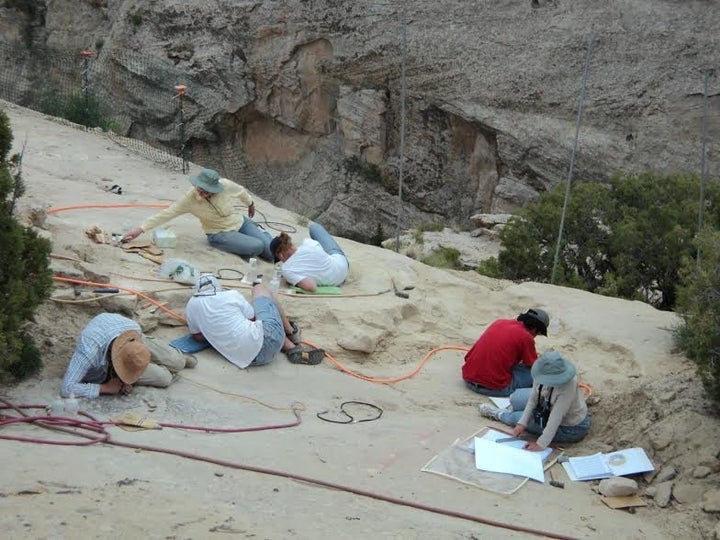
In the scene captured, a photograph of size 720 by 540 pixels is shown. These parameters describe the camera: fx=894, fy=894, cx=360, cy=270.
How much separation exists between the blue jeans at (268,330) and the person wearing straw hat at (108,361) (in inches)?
47.9

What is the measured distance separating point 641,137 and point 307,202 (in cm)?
862

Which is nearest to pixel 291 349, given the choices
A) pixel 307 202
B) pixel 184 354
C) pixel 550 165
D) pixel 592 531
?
pixel 184 354

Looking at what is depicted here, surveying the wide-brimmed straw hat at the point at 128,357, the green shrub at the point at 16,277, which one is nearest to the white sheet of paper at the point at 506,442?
the wide-brimmed straw hat at the point at 128,357

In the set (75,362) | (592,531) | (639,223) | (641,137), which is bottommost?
(592,531)

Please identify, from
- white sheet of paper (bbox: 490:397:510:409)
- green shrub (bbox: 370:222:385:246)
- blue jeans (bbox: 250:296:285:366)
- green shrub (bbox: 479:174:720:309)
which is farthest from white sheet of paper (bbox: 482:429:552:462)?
green shrub (bbox: 370:222:385:246)

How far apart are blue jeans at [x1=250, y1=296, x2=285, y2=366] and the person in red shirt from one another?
1.72 meters

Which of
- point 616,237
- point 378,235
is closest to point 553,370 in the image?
point 616,237

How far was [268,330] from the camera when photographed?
7.51 meters

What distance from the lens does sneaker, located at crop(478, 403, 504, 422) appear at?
7.31 metres

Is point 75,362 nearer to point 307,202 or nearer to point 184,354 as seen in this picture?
point 184,354

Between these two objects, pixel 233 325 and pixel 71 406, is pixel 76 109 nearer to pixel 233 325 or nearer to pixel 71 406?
pixel 233 325

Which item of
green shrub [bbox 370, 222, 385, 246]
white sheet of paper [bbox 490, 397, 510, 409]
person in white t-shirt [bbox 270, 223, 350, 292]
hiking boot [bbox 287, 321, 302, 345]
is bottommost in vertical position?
green shrub [bbox 370, 222, 385, 246]

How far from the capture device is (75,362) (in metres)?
6.18

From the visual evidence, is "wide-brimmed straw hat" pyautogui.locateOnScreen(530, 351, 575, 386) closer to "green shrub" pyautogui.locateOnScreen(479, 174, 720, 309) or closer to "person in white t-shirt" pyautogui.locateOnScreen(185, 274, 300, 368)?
"person in white t-shirt" pyautogui.locateOnScreen(185, 274, 300, 368)
